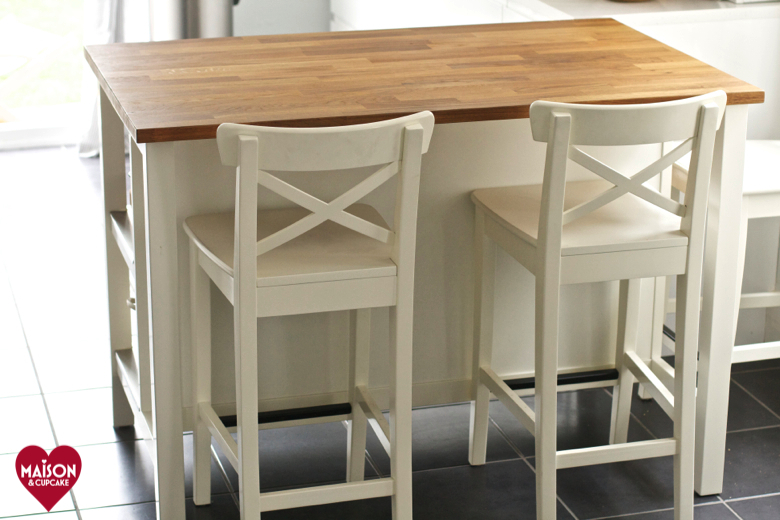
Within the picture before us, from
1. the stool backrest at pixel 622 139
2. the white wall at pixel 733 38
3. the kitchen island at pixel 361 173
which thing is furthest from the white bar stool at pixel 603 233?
the white wall at pixel 733 38

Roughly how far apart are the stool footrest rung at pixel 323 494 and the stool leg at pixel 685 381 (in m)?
0.71

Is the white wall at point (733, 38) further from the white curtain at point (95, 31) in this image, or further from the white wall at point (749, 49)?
the white curtain at point (95, 31)

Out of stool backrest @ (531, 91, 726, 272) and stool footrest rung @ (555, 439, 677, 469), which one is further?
stool footrest rung @ (555, 439, 677, 469)

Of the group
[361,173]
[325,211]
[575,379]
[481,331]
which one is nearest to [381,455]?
[481,331]

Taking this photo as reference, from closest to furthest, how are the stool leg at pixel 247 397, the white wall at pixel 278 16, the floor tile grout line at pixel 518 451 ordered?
the stool leg at pixel 247 397 < the floor tile grout line at pixel 518 451 < the white wall at pixel 278 16

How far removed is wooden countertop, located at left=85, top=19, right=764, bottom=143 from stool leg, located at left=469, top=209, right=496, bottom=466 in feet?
1.24

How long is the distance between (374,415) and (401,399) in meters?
0.29

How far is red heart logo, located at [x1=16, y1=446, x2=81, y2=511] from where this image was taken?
248 centimetres

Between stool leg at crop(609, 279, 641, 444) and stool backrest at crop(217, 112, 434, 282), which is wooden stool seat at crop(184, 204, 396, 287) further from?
stool leg at crop(609, 279, 641, 444)

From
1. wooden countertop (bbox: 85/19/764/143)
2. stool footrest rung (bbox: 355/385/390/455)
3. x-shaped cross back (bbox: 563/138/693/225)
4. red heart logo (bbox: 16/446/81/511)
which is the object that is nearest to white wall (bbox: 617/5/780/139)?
wooden countertop (bbox: 85/19/764/143)

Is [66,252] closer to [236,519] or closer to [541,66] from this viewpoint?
[236,519]

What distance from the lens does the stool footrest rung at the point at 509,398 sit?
2.31 meters

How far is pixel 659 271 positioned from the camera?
2.16 meters

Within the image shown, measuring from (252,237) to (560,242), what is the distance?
0.66 m
